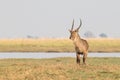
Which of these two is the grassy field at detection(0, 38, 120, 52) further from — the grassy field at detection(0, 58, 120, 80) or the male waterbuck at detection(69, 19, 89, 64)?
the grassy field at detection(0, 58, 120, 80)

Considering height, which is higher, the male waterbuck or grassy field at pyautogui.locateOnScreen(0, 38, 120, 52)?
the male waterbuck

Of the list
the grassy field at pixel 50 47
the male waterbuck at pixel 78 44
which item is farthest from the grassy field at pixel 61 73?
the grassy field at pixel 50 47

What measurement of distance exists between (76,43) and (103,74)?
3.40m

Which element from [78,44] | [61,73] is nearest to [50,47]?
[78,44]

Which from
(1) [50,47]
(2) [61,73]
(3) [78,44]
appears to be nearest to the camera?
(2) [61,73]

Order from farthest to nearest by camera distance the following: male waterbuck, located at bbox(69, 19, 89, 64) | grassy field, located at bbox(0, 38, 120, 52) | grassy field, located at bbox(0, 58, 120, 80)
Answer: grassy field, located at bbox(0, 38, 120, 52) < male waterbuck, located at bbox(69, 19, 89, 64) < grassy field, located at bbox(0, 58, 120, 80)

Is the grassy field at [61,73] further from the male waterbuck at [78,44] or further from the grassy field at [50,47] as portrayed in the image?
the grassy field at [50,47]

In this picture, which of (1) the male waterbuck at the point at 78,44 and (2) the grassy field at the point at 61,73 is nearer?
(2) the grassy field at the point at 61,73

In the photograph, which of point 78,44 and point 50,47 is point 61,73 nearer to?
point 78,44

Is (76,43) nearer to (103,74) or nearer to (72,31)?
(72,31)

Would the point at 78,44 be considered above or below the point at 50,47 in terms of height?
above

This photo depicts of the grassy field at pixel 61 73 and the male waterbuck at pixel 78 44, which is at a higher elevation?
the male waterbuck at pixel 78 44

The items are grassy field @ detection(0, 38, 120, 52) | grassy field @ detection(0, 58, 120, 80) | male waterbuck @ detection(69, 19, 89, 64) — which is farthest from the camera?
grassy field @ detection(0, 38, 120, 52)

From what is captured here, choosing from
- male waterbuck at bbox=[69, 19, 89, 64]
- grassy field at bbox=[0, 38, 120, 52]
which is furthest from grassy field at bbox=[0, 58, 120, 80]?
grassy field at bbox=[0, 38, 120, 52]
